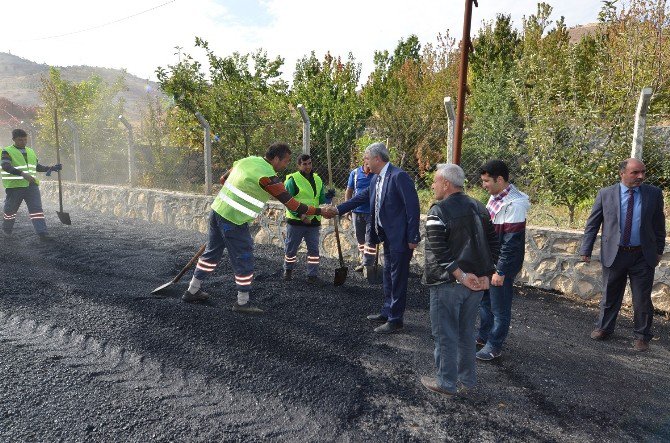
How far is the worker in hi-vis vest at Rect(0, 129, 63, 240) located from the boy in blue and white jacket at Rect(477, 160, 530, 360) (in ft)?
23.6

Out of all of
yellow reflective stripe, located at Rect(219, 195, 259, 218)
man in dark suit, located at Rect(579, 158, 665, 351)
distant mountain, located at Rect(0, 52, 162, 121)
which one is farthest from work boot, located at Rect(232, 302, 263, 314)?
distant mountain, located at Rect(0, 52, 162, 121)

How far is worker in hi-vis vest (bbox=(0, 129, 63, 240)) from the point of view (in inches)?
287

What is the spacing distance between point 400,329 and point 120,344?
246 cm

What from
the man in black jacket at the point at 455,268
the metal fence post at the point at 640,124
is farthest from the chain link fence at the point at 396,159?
the man in black jacket at the point at 455,268

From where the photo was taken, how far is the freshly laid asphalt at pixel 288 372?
2695 mm

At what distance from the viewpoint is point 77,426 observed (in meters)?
2.62

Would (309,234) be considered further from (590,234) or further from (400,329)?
(590,234)

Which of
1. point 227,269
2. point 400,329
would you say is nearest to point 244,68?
point 227,269

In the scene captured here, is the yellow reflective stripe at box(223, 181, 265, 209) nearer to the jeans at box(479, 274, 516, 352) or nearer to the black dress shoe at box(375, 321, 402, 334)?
the black dress shoe at box(375, 321, 402, 334)

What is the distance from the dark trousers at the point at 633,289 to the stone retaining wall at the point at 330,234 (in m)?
1.14

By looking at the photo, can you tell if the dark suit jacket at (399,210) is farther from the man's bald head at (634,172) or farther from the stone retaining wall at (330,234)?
the stone retaining wall at (330,234)

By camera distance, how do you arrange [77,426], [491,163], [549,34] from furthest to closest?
[549,34], [491,163], [77,426]

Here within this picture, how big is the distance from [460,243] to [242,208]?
2.31 meters

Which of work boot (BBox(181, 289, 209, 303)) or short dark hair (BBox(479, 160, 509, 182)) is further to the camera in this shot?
work boot (BBox(181, 289, 209, 303))
